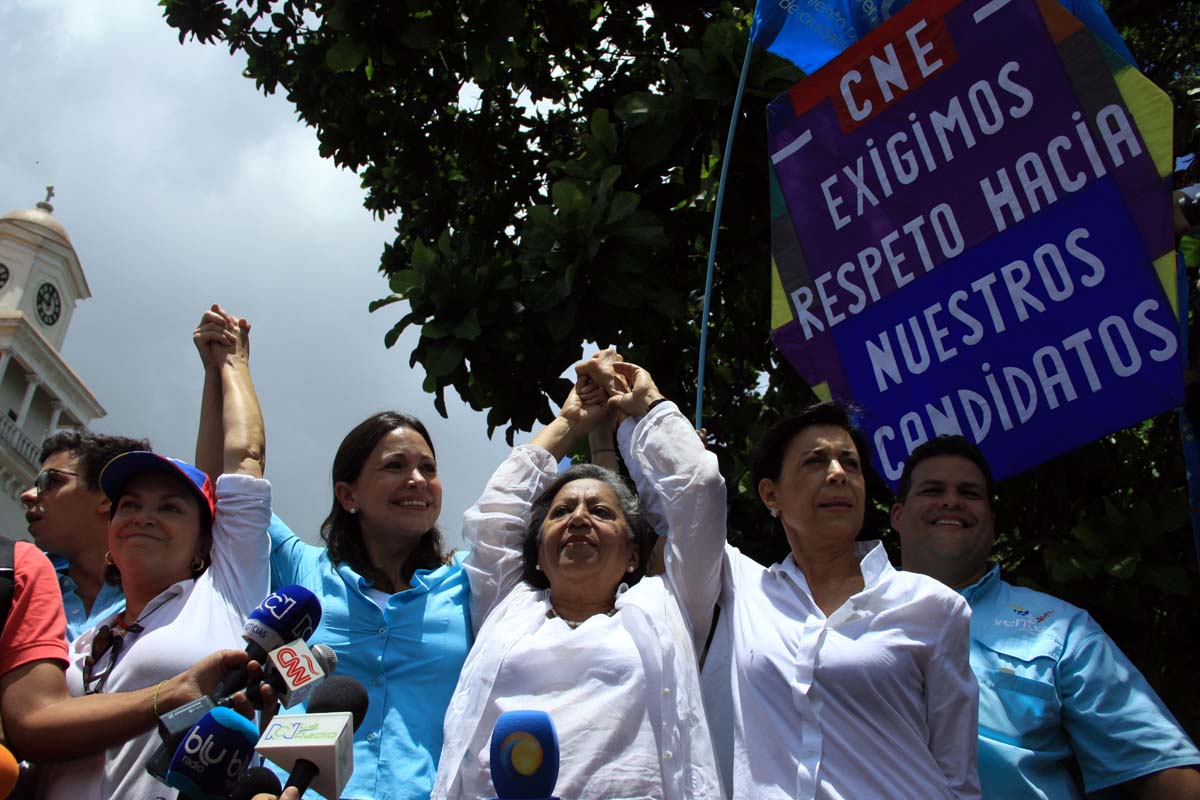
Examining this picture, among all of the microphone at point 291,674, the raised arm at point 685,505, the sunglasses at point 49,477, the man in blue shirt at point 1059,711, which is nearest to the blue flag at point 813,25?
the raised arm at point 685,505

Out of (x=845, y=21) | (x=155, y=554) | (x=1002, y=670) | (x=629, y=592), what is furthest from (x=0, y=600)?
(x=845, y=21)

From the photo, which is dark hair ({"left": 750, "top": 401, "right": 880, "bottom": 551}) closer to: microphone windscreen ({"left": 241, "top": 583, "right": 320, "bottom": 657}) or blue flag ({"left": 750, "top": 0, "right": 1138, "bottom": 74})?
microphone windscreen ({"left": 241, "top": 583, "right": 320, "bottom": 657})

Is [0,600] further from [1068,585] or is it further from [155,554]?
[1068,585]

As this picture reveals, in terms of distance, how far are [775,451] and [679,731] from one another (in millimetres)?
941

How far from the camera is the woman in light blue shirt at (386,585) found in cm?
286

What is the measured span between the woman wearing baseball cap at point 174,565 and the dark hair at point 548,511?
718 mm

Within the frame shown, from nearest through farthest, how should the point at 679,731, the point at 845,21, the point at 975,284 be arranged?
the point at 679,731
the point at 975,284
the point at 845,21

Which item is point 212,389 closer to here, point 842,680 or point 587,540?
point 587,540

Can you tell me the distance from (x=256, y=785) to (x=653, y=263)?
11.8ft

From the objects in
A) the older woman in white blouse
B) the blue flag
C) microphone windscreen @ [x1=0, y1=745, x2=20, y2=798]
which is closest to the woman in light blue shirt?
the older woman in white blouse

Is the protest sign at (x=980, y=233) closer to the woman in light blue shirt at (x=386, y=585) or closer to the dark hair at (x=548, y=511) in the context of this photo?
the dark hair at (x=548, y=511)

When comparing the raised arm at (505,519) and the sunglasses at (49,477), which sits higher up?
the sunglasses at (49,477)

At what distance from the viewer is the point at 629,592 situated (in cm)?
290

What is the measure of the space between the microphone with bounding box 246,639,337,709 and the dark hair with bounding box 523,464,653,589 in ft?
3.35
